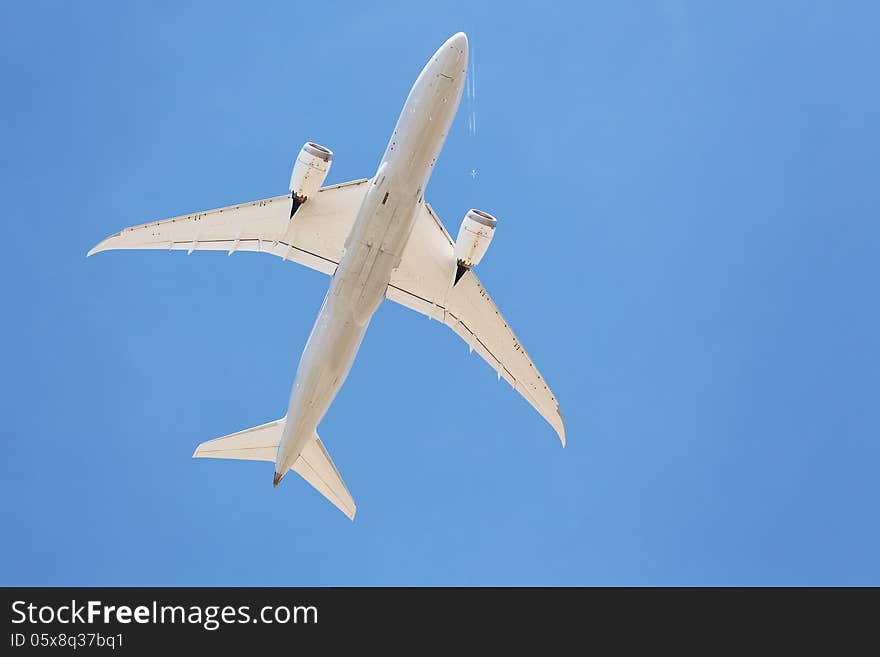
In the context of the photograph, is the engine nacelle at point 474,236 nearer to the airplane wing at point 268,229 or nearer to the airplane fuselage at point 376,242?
the airplane fuselage at point 376,242

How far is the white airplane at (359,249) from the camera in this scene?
98.9 ft

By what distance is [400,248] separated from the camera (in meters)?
32.0


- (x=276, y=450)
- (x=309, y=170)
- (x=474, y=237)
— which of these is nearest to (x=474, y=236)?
(x=474, y=237)

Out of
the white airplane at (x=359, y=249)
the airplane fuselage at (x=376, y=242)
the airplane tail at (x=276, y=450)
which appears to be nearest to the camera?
the airplane fuselage at (x=376, y=242)

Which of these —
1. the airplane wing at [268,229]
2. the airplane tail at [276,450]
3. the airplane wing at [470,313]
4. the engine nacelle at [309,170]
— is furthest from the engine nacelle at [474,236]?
the airplane tail at [276,450]

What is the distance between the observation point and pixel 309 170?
34281 mm

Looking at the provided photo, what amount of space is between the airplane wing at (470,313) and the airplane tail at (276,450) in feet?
28.0

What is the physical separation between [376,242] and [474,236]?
538 centimetres

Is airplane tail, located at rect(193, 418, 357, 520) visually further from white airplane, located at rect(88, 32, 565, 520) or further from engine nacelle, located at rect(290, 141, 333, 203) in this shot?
engine nacelle, located at rect(290, 141, 333, 203)

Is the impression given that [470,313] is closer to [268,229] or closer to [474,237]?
[474,237]

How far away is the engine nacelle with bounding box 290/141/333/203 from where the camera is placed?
3403 centimetres

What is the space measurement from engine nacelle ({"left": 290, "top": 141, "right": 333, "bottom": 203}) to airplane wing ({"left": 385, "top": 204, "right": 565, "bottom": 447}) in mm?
4941
